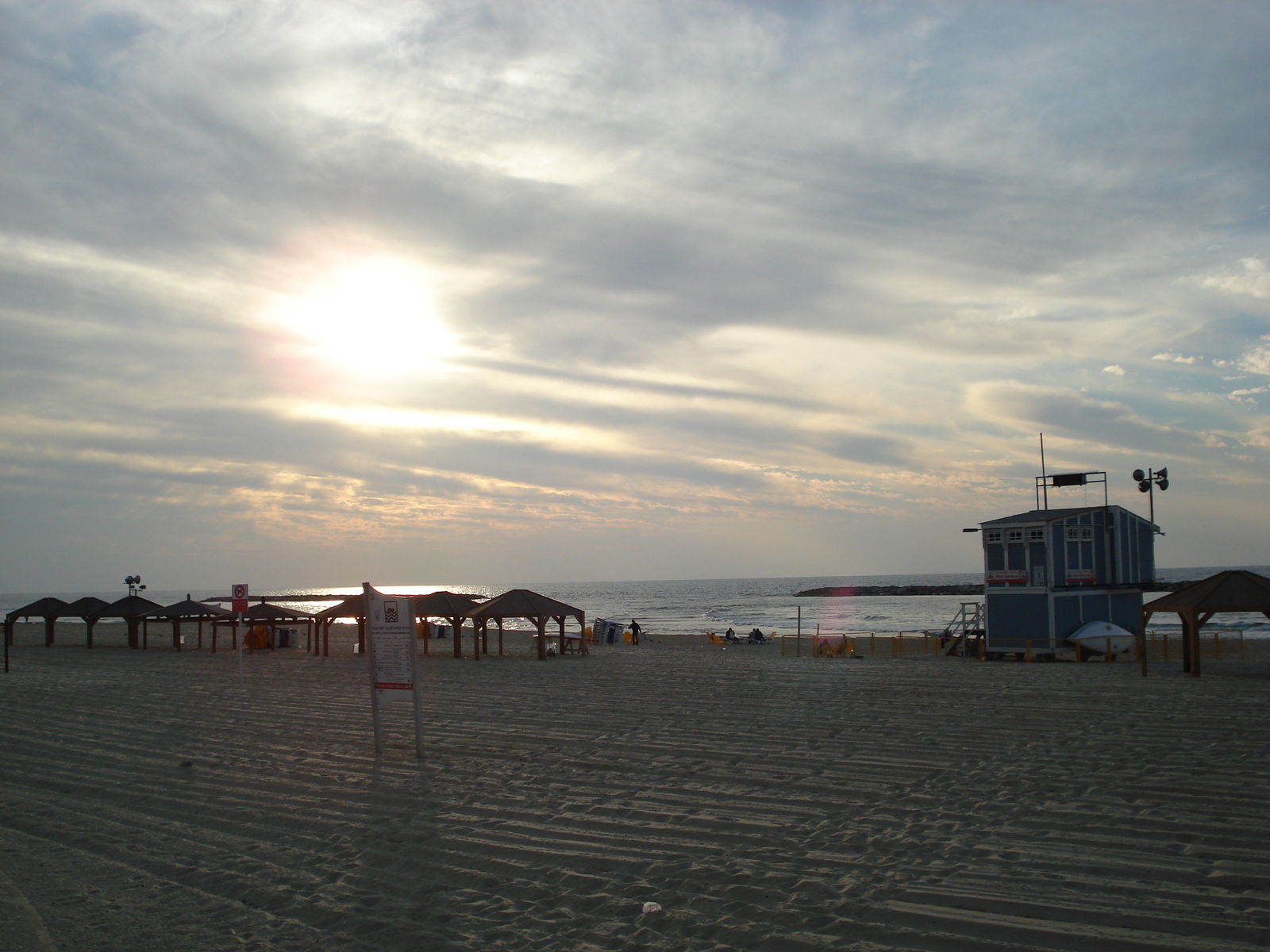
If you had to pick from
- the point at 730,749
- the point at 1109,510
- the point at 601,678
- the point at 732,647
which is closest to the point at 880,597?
the point at 732,647

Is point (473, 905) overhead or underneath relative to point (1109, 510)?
underneath

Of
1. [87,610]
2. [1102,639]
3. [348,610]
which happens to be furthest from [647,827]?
[87,610]

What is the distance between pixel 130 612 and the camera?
32562mm

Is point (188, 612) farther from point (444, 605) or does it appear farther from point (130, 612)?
point (444, 605)

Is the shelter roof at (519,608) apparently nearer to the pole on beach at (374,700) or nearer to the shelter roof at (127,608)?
the shelter roof at (127,608)

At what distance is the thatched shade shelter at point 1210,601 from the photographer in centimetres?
1789

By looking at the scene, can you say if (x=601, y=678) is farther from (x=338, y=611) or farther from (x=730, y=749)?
(x=338, y=611)

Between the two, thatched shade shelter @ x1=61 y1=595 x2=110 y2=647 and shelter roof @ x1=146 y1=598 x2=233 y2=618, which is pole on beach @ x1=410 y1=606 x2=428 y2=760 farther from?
thatched shade shelter @ x1=61 y1=595 x2=110 y2=647

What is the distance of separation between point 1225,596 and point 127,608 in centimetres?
3459

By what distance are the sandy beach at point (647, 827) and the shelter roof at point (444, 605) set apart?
1352cm

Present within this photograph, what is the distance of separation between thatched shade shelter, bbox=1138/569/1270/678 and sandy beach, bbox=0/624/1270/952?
18.0ft

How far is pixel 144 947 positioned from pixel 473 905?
66.8 inches

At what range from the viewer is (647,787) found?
7.88 m

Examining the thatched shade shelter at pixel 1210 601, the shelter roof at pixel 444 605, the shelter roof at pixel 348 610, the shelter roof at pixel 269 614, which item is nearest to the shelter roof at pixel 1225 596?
the thatched shade shelter at pixel 1210 601
